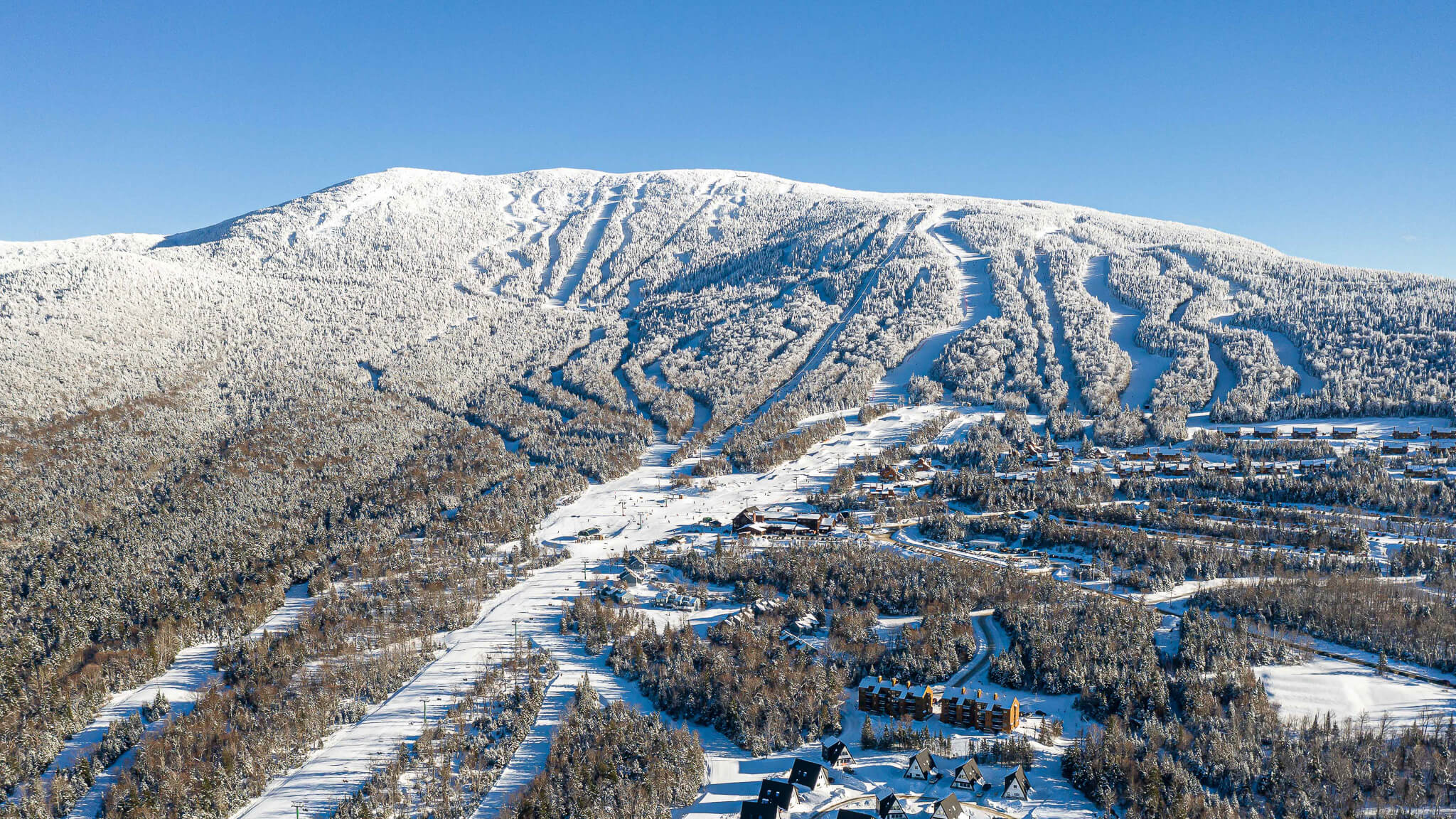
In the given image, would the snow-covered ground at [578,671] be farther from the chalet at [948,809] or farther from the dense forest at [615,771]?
the chalet at [948,809]

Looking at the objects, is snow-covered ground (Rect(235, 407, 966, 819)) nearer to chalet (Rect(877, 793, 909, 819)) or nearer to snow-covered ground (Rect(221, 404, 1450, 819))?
snow-covered ground (Rect(221, 404, 1450, 819))

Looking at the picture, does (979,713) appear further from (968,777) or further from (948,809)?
(948,809)

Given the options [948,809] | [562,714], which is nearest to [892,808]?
[948,809]

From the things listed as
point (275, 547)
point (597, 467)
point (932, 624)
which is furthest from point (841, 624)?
point (275, 547)

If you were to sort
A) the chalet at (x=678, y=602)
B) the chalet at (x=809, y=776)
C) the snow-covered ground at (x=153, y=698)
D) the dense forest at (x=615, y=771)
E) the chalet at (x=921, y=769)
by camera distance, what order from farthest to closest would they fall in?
the chalet at (x=678, y=602) < the snow-covered ground at (x=153, y=698) < the chalet at (x=921, y=769) < the dense forest at (x=615, y=771) < the chalet at (x=809, y=776)

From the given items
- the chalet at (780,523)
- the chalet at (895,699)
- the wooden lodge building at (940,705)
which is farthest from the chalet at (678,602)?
the chalet at (895,699)

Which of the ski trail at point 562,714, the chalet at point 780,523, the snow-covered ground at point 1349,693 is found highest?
the chalet at point 780,523

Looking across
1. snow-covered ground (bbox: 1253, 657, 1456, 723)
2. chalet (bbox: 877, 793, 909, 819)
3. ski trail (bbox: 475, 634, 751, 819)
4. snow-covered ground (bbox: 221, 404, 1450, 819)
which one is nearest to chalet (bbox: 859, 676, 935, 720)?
snow-covered ground (bbox: 221, 404, 1450, 819)
